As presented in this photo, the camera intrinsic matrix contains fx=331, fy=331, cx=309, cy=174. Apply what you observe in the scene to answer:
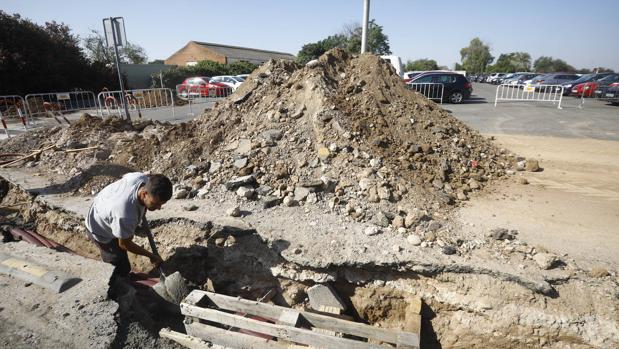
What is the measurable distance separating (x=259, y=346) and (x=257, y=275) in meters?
1.08

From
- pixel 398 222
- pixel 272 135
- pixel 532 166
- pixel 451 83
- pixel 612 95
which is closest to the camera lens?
pixel 398 222

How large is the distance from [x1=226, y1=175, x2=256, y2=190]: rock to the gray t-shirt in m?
1.67

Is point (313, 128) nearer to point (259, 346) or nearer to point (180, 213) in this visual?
point (180, 213)

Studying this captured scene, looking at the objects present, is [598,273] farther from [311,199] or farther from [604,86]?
[604,86]

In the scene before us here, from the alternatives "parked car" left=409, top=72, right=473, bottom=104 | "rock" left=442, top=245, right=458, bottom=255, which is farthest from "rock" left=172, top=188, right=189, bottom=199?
"parked car" left=409, top=72, right=473, bottom=104

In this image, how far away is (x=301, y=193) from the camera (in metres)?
4.40

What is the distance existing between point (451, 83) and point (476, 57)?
6024cm

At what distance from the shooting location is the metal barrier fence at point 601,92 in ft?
45.8

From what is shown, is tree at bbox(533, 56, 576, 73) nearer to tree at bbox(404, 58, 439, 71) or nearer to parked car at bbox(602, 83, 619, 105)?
tree at bbox(404, 58, 439, 71)

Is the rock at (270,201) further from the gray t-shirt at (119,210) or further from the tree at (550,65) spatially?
the tree at (550,65)

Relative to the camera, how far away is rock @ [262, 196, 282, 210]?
432cm

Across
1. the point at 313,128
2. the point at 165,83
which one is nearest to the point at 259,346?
the point at 313,128

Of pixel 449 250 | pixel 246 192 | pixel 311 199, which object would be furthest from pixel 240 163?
pixel 449 250

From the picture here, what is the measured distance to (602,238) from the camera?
3.63 metres
